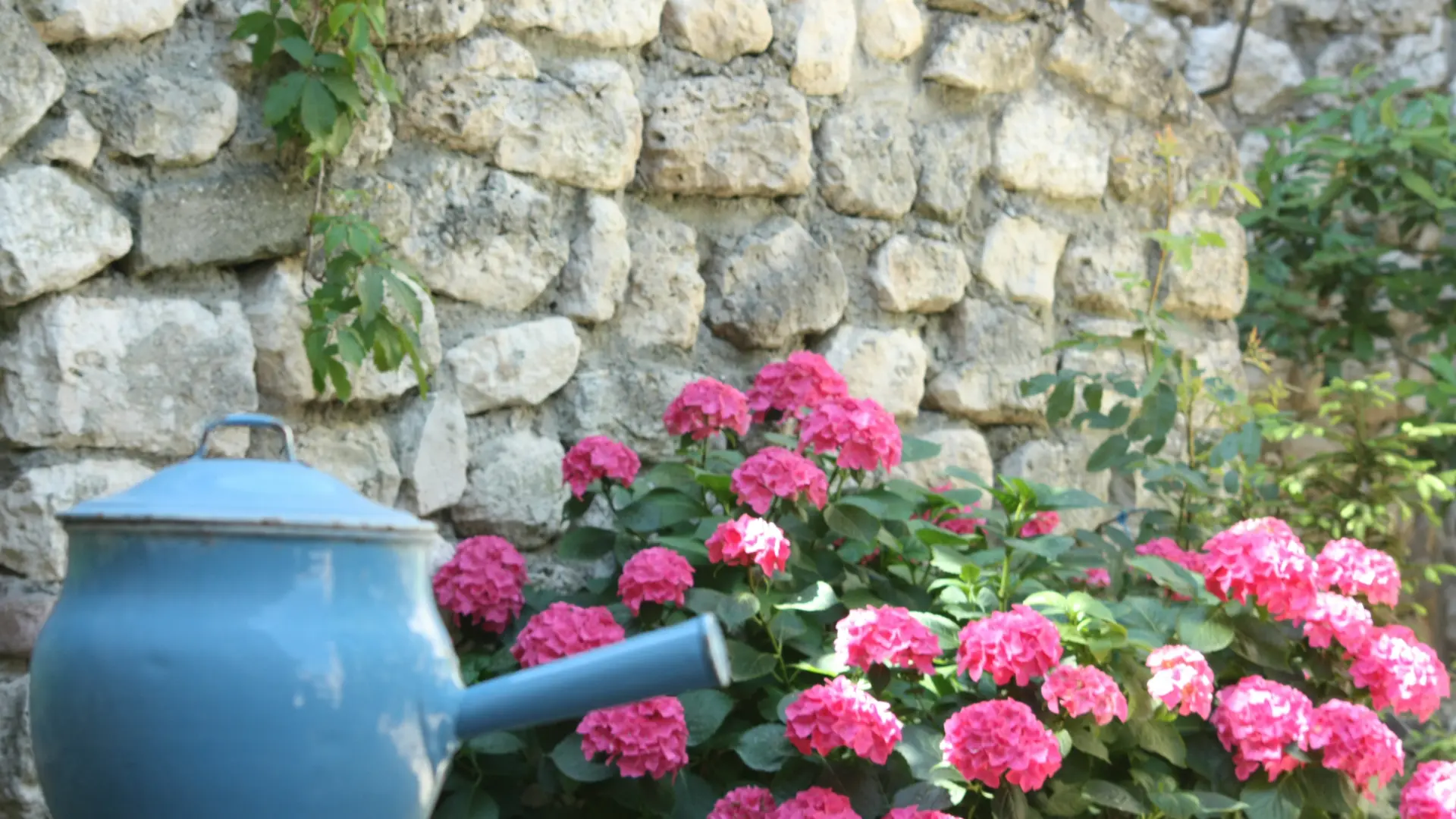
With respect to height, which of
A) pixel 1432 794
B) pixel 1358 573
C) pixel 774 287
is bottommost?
pixel 1432 794

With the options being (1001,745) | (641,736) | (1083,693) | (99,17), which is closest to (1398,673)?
(1083,693)

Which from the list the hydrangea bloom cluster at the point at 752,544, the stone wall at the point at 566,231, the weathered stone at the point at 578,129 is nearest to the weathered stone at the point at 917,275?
the stone wall at the point at 566,231

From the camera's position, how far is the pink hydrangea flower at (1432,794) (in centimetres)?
187

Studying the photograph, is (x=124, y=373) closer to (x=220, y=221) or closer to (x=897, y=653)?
(x=220, y=221)

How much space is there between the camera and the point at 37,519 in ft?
5.15

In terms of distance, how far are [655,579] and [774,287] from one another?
0.65 m

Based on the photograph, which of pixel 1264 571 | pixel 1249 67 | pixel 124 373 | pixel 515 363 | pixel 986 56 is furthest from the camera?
pixel 1249 67

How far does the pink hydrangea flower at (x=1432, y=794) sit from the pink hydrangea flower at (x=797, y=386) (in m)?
0.89

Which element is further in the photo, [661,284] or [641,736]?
[661,284]

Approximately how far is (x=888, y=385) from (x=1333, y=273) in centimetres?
156

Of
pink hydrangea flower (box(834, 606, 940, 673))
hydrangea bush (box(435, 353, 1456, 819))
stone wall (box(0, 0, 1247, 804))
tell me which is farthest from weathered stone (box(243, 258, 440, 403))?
pink hydrangea flower (box(834, 606, 940, 673))

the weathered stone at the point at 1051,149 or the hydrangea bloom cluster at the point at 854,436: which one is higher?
the weathered stone at the point at 1051,149

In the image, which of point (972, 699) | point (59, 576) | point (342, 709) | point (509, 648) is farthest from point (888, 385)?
point (342, 709)

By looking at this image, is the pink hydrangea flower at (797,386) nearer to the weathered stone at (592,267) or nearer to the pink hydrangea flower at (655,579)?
the weathered stone at (592,267)
